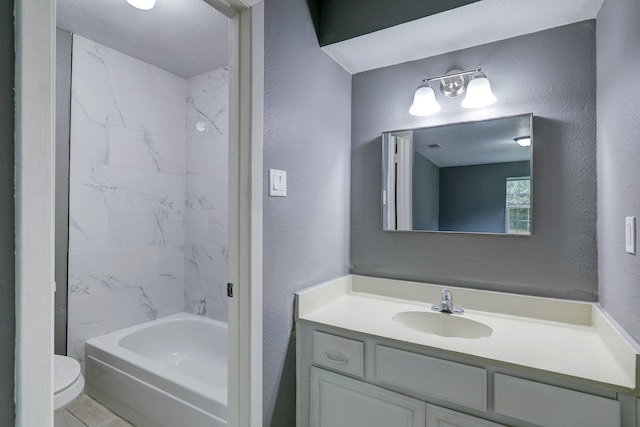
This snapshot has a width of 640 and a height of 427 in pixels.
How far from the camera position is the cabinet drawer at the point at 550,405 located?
95 cm

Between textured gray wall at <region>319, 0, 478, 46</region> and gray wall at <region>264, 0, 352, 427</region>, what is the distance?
4.6 inches

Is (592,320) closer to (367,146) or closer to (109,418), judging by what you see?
(367,146)

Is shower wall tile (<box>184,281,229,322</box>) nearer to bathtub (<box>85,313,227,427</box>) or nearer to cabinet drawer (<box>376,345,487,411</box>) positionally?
bathtub (<box>85,313,227,427</box>)

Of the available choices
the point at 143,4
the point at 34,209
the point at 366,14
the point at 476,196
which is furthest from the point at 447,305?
the point at 143,4

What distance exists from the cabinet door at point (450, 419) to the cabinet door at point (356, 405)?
0.03 metres

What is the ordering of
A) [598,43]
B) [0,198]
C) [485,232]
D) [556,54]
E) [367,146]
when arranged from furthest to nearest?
[367,146]
[485,232]
[556,54]
[598,43]
[0,198]

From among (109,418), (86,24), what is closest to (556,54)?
(86,24)

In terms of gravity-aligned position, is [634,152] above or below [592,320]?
above

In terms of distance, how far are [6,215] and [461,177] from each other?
1.70 metres

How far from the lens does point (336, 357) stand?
137 centimetres

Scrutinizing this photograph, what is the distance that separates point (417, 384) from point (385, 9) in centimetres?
159

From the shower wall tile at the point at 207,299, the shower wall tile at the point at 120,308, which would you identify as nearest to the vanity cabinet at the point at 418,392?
the shower wall tile at the point at 207,299

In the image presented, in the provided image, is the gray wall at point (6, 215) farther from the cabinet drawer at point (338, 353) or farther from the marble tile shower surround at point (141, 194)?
the marble tile shower surround at point (141, 194)

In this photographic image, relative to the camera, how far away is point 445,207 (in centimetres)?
171
